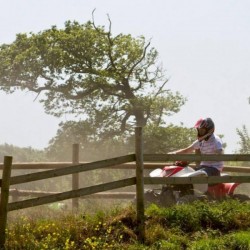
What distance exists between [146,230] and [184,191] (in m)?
1.83

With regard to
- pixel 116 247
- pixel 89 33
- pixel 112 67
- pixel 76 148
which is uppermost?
pixel 89 33

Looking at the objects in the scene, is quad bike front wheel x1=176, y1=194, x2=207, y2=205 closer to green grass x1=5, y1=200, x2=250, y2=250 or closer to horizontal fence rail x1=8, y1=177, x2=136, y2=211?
green grass x1=5, y1=200, x2=250, y2=250

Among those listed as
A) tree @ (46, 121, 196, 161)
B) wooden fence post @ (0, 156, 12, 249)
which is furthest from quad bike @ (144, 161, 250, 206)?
tree @ (46, 121, 196, 161)

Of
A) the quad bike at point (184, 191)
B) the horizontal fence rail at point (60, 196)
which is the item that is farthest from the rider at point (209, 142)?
the horizontal fence rail at point (60, 196)

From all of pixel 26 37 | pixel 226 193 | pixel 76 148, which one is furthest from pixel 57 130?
pixel 226 193

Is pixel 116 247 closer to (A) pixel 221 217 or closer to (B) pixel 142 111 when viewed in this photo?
(A) pixel 221 217

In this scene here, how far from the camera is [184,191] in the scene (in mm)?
9031

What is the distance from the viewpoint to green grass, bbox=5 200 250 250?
6.90m

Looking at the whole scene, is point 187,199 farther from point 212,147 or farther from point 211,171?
point 212,147

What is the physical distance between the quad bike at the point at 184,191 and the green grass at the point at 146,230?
54 cm

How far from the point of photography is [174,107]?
92.7 feet

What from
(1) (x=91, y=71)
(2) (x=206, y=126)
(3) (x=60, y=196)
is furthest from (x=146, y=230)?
(1) (x=91, y=71)

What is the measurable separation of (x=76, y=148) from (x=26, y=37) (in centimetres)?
1619

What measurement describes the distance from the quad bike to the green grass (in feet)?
1.77
